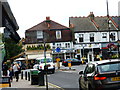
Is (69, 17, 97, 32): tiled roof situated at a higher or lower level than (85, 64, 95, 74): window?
higher

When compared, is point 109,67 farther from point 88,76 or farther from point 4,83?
point 4,83

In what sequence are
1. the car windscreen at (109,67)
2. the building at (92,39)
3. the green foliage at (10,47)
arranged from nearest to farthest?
the car windscreen at (109,67) < the green foliage at (10,47) < the building at (92,39)

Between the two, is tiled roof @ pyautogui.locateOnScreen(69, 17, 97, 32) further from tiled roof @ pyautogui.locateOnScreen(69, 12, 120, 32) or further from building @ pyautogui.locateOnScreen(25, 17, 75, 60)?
building @ pyautogui.locateOnScreen(25, 17, 75, 60)

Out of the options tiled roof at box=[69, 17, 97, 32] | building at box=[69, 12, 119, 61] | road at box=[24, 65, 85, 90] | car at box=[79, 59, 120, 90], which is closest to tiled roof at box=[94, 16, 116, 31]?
building at box=[69, 12, 119, 61]

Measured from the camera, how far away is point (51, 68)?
98.6 feet

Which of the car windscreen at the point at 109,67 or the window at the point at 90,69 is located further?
the window at the point at 90,69

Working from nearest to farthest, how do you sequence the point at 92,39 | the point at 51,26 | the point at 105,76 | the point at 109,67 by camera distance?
the point at 105,76 < the point at 109,67 < the point at 92,39 < the point at 51,26

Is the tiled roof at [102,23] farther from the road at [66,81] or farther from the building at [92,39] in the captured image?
the road at [66,81]

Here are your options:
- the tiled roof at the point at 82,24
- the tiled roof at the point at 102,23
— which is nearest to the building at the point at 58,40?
the tiled roof at the point at 82,24

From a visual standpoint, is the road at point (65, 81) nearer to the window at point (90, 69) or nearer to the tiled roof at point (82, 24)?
the window at point (90, 69)

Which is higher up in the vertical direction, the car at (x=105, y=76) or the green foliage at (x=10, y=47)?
the green foliage at (x=10, y=47)

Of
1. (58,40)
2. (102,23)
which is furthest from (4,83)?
(102,23)

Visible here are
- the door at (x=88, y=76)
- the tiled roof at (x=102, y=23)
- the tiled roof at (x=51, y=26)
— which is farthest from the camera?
the tiled roof at (x=51, y=26)

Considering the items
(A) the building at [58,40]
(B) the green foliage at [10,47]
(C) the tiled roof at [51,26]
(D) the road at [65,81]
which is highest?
(C) the tiled roof at [51,26]
